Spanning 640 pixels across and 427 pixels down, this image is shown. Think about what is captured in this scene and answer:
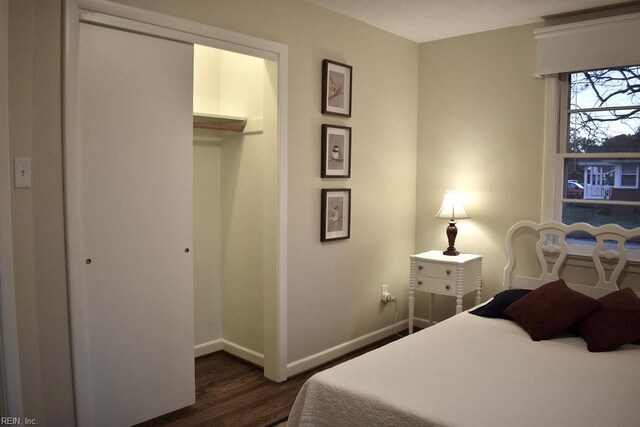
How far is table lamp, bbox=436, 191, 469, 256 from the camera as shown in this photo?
3938 mm

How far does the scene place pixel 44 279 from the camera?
230 centimetres

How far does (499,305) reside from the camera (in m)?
3.21

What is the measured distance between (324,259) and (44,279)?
6.04 feet

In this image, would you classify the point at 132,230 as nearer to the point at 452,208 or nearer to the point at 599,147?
the point at 452,208

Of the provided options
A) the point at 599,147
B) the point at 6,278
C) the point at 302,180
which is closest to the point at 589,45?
the point at 599,147

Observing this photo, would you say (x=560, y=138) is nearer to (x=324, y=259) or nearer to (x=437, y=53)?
(x=437, y=53)

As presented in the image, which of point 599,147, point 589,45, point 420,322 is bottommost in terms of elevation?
point 420,322

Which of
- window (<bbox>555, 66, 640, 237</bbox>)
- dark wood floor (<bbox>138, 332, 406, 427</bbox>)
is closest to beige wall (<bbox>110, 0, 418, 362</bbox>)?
dark wood floor (<bbox>138, 332, 406, 427</bbox>)

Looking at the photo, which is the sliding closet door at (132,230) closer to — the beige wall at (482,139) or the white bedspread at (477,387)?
the white bedspread at (477,387)

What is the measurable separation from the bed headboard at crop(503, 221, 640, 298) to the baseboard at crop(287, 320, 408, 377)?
1039mm

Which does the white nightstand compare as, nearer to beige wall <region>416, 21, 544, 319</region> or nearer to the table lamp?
the table lamp

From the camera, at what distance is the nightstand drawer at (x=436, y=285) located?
3.77 m

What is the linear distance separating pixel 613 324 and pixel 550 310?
31 centimetres

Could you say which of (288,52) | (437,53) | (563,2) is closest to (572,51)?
(563,2)
